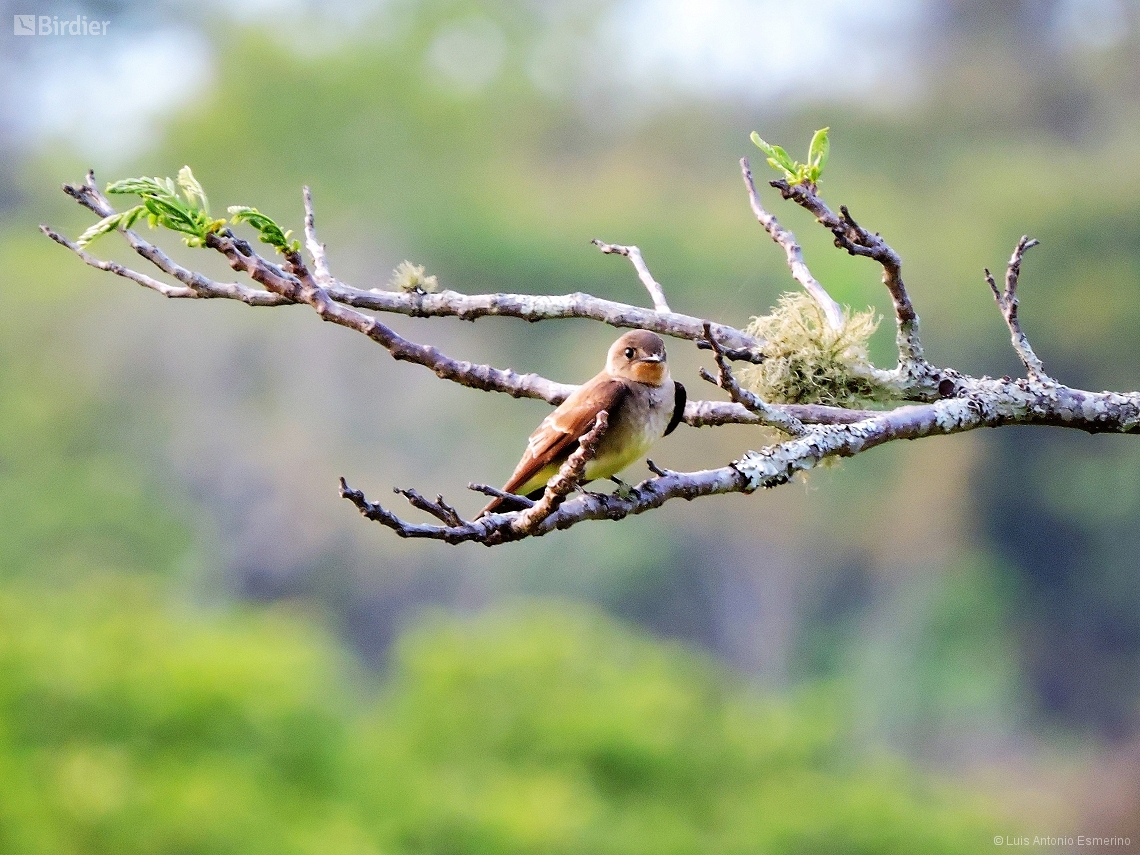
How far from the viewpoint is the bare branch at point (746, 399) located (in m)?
4.11

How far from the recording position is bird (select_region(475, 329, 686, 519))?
5.30 meters

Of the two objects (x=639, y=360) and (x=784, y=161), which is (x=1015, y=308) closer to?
(x=784, y=161)

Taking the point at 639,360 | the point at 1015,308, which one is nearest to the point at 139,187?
the point at 639,360

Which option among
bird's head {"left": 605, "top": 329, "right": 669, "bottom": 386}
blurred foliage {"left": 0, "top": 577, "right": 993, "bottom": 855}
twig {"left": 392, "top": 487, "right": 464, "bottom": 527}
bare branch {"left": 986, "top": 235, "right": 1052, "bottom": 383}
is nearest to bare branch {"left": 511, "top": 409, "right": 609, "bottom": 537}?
twig {"left": 392, "top": 487, "right": 464, "bottom": 527}

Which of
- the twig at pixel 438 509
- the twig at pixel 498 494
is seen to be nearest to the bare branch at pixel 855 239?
the twig at pixel 498 494

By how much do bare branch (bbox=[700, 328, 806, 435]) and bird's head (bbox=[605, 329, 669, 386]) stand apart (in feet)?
3.88

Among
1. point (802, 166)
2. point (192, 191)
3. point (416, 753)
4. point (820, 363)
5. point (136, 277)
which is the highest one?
point (416, 753)

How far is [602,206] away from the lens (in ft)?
198

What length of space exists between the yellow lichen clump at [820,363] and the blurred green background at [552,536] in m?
13.6

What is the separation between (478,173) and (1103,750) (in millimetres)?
36143

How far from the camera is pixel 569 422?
532 centimetres

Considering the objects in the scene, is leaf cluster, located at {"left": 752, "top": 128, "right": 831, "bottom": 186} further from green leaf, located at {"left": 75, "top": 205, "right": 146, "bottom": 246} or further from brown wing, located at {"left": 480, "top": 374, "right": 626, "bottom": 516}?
green leaf, located at {"left": 75, "top": 205, "right": 146, "bottom": 246}

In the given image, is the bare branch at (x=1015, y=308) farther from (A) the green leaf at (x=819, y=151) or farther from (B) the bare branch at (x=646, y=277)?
(B) the bare branch at (x=646, y=277)

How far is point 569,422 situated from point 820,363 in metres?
0.86
